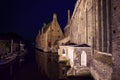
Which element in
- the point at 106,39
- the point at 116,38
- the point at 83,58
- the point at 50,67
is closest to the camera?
the point at 116,38

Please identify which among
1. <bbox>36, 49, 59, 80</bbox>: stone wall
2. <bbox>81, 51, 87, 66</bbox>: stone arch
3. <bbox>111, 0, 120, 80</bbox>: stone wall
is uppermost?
<bbox>111, 0, 120, 80</bbox>: stone wall

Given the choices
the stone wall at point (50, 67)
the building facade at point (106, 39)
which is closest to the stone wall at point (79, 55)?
the building facade at point (106, 39)

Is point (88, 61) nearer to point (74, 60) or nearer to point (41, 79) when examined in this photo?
point (74, 60)

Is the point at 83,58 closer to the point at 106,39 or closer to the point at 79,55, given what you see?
the point at 79,55

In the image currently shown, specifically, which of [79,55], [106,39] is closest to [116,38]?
[106,39]

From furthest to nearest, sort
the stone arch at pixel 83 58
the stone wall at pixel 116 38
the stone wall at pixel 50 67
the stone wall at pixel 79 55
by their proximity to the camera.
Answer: the stone wall at pixel 50 67 → the stone arch at pixel 83 58 → the stone wall at pixel 79 55 → the stone wall at pixel 116 38

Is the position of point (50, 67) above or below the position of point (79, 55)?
below

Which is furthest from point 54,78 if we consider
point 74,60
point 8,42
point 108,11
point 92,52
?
point 8,42

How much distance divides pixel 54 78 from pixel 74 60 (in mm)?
3091

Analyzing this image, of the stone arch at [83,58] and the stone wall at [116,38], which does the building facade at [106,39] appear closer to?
the stone wall at [116,38]

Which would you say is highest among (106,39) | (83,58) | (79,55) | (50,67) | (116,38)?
(106,39)

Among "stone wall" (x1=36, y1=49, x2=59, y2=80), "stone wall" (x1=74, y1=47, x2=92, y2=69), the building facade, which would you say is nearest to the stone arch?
"stone wall" (x1=74, y1=47, x2=92, y2=69)

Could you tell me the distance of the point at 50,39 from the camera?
193ft

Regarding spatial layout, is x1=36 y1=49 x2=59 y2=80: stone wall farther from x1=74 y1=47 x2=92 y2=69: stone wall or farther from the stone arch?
the stone arch
